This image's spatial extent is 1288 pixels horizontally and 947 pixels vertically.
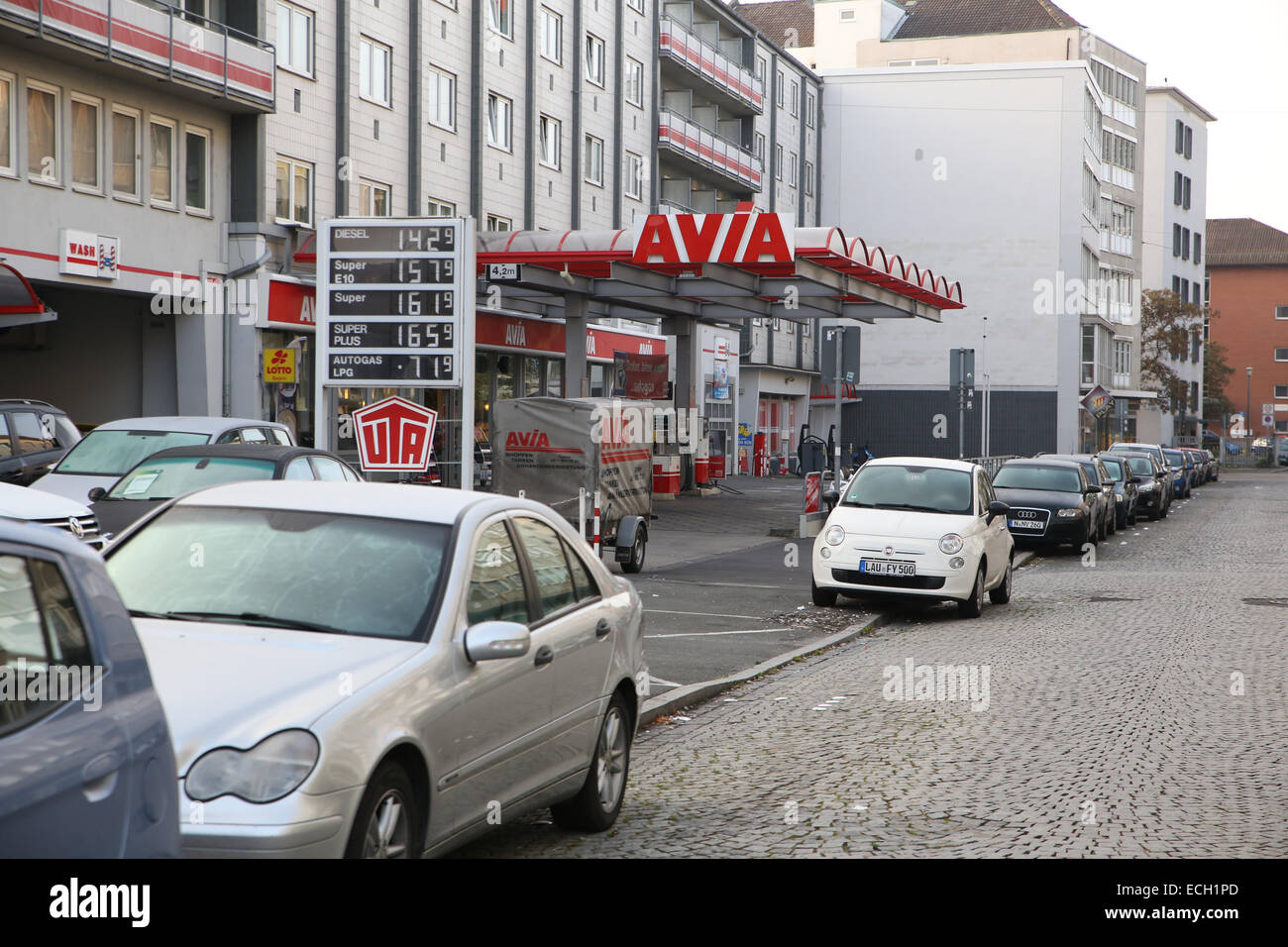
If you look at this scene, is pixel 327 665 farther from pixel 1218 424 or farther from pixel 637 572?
pixel 1218 424

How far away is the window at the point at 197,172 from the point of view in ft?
87.6

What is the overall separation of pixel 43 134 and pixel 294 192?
605cm

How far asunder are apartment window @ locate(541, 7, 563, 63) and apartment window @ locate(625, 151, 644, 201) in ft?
17.1

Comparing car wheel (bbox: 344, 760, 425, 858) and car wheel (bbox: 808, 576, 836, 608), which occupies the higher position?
car wheel (bbox: 344, 760, 425, 858)

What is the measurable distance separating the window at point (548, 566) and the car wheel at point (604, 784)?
2.04ft

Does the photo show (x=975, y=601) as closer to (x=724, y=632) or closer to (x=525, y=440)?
(x=724, y=632)

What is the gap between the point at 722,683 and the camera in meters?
10.8

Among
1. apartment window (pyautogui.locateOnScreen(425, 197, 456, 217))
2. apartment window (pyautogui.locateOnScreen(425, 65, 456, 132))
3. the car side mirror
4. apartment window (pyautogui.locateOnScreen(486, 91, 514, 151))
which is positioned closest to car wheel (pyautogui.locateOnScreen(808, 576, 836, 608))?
the car side mirror

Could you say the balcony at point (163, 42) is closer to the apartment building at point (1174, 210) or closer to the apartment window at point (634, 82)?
the apartment window at point (634, 82)

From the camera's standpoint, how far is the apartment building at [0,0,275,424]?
74.2ft

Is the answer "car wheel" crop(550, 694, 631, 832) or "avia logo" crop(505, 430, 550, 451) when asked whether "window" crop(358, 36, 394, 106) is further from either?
"car wheel" crop(550, 694, 631, 832)

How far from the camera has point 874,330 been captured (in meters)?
69.2

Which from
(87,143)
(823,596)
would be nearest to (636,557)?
(823,596)

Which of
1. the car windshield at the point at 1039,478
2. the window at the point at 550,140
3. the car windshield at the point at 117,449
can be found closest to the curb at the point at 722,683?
the car windshield at the point at 117,449
